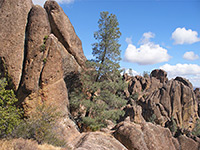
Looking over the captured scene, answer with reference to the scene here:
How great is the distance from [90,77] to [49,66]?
19.2 ft

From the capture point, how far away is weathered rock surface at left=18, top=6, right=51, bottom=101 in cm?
1614

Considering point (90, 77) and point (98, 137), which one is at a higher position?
point (90, 77)

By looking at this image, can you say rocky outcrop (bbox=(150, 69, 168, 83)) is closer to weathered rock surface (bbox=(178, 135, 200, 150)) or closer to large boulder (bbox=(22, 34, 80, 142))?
weathered rock surface (bbox=(178, 135, 200, 150))

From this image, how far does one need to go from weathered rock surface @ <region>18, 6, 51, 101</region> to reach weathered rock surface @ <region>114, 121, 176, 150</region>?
32.9ft

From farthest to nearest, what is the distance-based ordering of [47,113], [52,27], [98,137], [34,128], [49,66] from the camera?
[52,27] < [49,66] < [98,137] < [47,113] < [34,128]

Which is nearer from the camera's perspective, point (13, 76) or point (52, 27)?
point (13, 76)

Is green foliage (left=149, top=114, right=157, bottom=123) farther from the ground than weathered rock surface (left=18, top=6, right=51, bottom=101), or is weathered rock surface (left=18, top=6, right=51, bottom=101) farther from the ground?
weathered rock surface (left=18, top=6, right=51, bottom=101)

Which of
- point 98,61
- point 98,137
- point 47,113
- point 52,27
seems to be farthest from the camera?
point 98,61

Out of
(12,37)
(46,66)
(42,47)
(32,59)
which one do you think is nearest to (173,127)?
(46,66)

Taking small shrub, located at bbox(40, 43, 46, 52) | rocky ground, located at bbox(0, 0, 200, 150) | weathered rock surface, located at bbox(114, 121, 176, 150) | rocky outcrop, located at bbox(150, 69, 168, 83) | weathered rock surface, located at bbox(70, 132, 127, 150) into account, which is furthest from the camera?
rocky outcrop, located at bbox(150, 69, 168, 83)

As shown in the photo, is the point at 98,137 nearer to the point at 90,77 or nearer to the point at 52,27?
the point at 90,77

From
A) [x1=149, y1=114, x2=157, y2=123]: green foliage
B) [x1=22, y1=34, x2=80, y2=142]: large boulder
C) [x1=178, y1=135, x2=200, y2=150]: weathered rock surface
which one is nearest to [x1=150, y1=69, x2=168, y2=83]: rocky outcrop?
[x1=149, y1=114, x2=157, y2=123]: green foliage

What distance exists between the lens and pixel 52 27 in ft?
66.2

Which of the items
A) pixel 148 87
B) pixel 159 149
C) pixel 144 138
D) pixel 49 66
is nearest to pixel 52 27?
pixel 49 66
